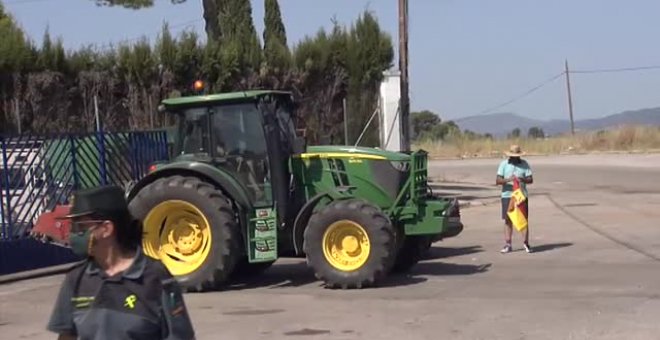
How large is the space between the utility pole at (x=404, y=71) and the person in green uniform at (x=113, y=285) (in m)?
23.1

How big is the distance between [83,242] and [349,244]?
29.7 ft

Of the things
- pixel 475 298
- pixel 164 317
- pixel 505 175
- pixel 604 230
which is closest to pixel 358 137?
pixel 604 230

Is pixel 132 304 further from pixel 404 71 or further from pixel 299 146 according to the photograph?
pixel 404 71

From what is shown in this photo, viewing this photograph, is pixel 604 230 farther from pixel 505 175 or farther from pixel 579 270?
pixel 579 270

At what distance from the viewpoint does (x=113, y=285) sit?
4.20 metres

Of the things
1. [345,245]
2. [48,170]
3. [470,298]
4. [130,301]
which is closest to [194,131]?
[345,245]

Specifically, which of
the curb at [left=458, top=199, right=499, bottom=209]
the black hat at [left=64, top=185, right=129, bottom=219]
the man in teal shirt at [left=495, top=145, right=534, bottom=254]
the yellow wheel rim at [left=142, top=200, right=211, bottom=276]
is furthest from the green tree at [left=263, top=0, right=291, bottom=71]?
the black hat at [left=64, top=185, right=129, bottom=219]

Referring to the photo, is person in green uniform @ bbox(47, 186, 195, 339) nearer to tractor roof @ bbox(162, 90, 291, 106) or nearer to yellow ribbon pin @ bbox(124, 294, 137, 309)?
yellow ribbon pin @ bbox(124, 294, 137, 309)

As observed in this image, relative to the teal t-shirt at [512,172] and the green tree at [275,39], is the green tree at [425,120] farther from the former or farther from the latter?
the teal t-shirt at [512,172]

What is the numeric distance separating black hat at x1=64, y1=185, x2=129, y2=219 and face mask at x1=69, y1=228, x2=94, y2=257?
72 millimetres

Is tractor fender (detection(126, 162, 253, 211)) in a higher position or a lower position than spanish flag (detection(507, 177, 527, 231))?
higher

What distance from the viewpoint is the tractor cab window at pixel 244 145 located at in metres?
13.6

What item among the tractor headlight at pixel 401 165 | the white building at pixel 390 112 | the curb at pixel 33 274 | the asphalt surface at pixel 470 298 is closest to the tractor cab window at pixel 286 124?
the tractor headlight at pixel 401 165

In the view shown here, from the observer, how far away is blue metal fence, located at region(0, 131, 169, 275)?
15773 mm
